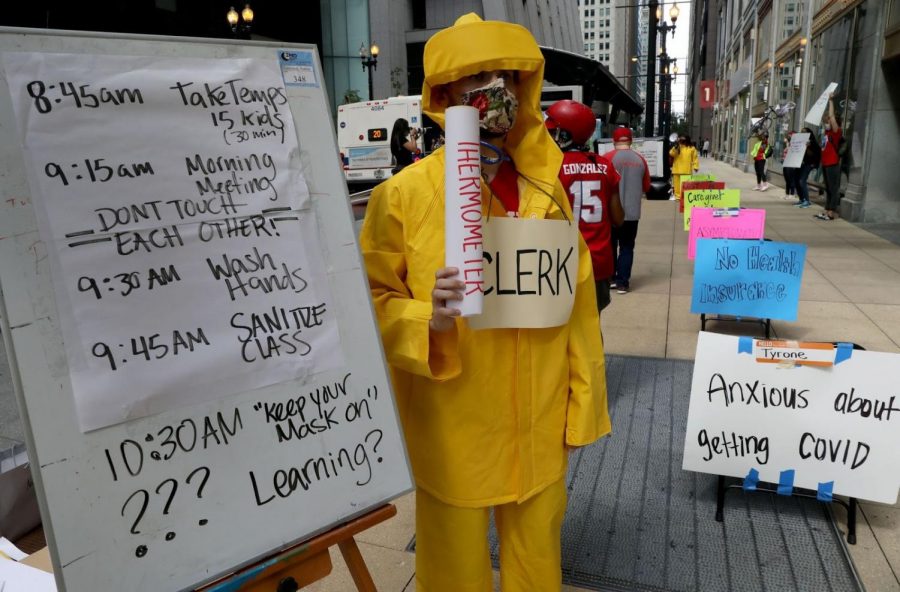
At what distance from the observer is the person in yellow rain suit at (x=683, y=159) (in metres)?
16.6

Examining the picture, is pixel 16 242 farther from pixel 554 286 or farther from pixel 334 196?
pixel 554 286

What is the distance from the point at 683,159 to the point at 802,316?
1104cm

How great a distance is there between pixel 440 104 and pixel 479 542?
1361mm

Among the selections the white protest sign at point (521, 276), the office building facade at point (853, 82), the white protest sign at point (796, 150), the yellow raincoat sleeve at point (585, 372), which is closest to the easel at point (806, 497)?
the yellow raincoat sleeve at point (585, 372)

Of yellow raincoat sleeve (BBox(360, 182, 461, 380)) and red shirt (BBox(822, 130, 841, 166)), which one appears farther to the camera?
red shirt (BBox(822, 130, 841, 166))

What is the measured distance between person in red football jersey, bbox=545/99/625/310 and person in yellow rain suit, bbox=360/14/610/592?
129 inches

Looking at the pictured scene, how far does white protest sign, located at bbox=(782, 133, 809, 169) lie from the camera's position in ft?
47.0

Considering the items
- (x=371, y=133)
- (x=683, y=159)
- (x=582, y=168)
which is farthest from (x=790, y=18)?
(x=582, y=168)

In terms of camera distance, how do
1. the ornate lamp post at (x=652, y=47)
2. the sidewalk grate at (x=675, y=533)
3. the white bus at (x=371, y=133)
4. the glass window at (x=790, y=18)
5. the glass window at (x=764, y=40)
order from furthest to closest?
the glass window at (x=764, y=40), the glass window at (x=790, y=18), the white bus at (x=371, y=133), the ornate lamp post at (x=652, y=47), the sidewalk grate at (x=675, y=533)

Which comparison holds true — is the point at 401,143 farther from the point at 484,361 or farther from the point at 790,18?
the point at 790,18

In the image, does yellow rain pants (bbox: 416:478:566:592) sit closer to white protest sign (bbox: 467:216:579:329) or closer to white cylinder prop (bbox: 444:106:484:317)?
white protest sign (bbox: 467:216:579:329)

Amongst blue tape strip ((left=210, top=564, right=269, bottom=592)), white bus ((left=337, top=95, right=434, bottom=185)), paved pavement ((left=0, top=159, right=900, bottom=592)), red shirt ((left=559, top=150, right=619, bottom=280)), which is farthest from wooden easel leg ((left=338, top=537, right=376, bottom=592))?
white bus ((left=337, top=95, right=434, bottom=185))

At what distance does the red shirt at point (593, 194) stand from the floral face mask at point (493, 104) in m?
3.61

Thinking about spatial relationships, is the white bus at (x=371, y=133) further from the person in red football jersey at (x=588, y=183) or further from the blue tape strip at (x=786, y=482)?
the blue tape strip at (x=786, y=482)
